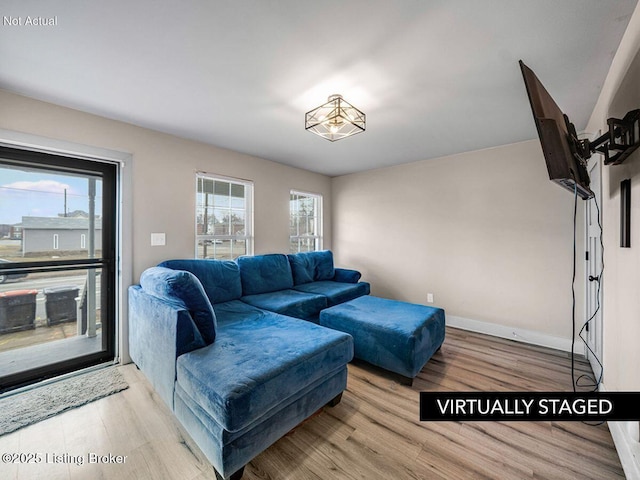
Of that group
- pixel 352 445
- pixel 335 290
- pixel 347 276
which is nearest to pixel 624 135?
pixel 352 445

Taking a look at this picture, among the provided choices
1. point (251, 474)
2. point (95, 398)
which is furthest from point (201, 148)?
point (251, 474)

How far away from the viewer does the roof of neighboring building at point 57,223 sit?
2.18 metres

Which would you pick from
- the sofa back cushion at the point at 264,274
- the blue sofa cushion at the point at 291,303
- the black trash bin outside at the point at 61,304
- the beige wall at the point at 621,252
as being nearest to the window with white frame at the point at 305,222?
the sofa back cushion at the point at 264,274

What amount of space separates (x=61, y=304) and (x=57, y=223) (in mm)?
765

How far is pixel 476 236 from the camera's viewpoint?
3.35 m

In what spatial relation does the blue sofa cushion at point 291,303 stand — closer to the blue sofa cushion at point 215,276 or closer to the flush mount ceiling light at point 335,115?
the blue sofa cushion at point 215,276

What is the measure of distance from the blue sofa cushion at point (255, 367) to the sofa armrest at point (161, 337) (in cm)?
10

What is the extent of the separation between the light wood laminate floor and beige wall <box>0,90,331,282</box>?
133cm

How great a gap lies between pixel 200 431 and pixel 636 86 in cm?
282

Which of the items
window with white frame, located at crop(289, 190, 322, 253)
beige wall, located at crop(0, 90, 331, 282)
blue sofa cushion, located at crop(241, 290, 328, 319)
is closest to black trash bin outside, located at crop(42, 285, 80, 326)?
beige wall, located at crop(0, 90, 331, 282)

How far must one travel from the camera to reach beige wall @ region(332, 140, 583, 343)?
2.87 m

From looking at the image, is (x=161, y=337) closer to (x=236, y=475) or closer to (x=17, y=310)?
(x=236, y=475)

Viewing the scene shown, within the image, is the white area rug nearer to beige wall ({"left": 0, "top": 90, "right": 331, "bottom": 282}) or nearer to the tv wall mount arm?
→ beige wall ({"left": 0, "top": 90, "right": 331, "bottom": 282})

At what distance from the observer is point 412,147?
3271mm
